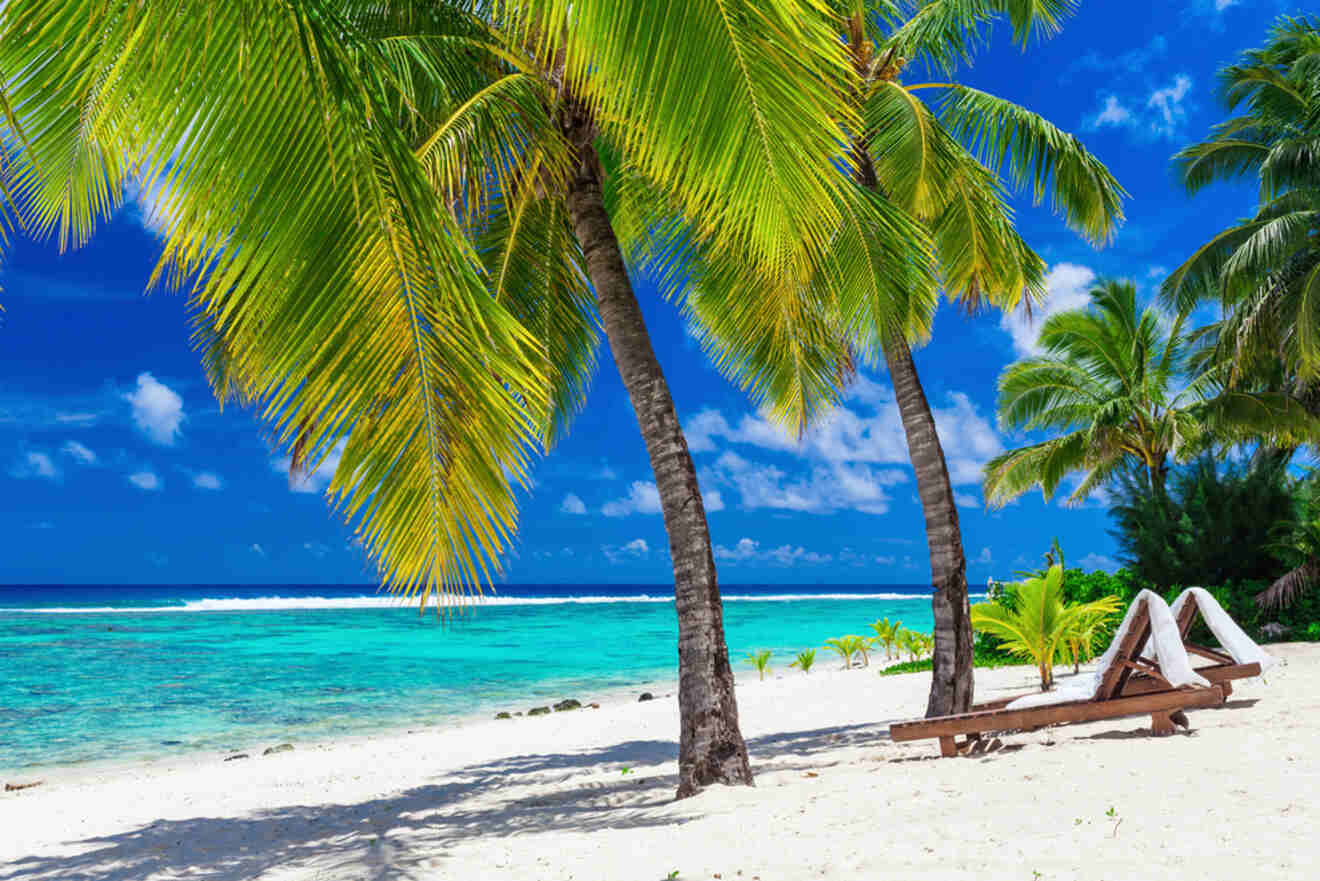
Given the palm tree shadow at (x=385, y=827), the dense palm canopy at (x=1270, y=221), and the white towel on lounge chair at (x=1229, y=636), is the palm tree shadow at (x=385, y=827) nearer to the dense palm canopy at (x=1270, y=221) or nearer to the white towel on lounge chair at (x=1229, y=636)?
the white towel on lounge chair at (x=1229, y=636)

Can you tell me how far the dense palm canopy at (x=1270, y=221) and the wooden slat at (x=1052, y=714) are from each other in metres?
10.2

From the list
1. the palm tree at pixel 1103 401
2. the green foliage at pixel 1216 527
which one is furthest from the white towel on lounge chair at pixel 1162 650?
the palm tree at pixel 1103 401

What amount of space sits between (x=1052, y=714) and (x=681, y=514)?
291cm

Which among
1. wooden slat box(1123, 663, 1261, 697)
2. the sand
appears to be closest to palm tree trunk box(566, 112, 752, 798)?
the sand

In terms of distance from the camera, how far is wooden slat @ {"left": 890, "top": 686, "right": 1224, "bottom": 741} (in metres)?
6.12

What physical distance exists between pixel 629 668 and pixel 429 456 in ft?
73.3

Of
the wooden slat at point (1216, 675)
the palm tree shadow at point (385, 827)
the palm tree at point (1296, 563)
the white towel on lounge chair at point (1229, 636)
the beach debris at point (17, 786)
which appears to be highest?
the palm tree at point (1296, 563)

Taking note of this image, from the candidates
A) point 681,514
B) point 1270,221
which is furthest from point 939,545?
point 1270,221

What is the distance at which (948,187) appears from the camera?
8727 mm

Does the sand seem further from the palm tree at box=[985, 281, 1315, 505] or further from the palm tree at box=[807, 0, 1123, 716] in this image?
the palm tree at box=[985, 281, 1315, 505]

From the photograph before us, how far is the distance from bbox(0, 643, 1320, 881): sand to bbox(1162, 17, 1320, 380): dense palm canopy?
7066 mm

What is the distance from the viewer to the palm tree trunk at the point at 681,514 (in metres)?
6.30

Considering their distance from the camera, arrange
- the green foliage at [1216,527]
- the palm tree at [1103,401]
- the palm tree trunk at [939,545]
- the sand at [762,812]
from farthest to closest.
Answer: the palm tree at [1103,401]
the green foliage at [1216,527]
the palm tree trunk at [939,545]
the sand at [762,812]

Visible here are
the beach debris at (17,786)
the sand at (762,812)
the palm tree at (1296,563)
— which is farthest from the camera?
the palm tree at (1296,563)
